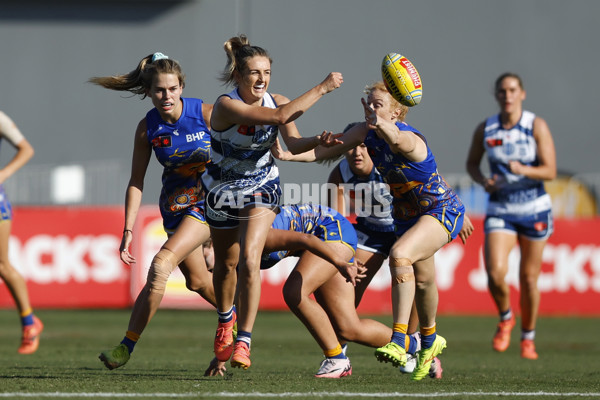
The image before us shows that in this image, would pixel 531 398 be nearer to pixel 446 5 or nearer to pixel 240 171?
pixel 240 171

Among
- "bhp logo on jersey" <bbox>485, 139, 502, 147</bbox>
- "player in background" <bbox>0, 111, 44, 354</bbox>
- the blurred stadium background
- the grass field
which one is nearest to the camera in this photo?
the grass field

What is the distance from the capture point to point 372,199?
736 cm

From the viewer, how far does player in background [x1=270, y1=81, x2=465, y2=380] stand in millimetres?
6133

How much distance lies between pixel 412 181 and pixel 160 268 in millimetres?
1728

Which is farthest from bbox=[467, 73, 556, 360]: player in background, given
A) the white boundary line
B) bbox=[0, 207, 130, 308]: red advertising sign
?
bbox=[0, 207, 130, 308]: red advertising sign

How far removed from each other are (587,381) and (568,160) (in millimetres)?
16427

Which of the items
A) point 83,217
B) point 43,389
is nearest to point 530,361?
point 43,389

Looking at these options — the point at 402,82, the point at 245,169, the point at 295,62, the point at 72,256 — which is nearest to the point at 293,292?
the point at 245,169

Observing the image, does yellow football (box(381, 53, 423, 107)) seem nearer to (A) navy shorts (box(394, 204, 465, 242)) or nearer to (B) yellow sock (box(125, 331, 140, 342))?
(A) navy shorts (box(394, 204, 465, 242))

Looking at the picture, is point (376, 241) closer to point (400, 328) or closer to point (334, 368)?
point (334, 368)

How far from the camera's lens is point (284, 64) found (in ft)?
60.6

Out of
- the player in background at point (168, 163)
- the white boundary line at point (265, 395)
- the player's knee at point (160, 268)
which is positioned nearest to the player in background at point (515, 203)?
the player in background at point (168, 163)

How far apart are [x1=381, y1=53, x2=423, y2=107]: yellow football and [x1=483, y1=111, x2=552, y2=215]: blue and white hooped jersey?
3141mm

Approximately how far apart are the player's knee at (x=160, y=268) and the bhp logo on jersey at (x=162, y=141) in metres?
0.75
